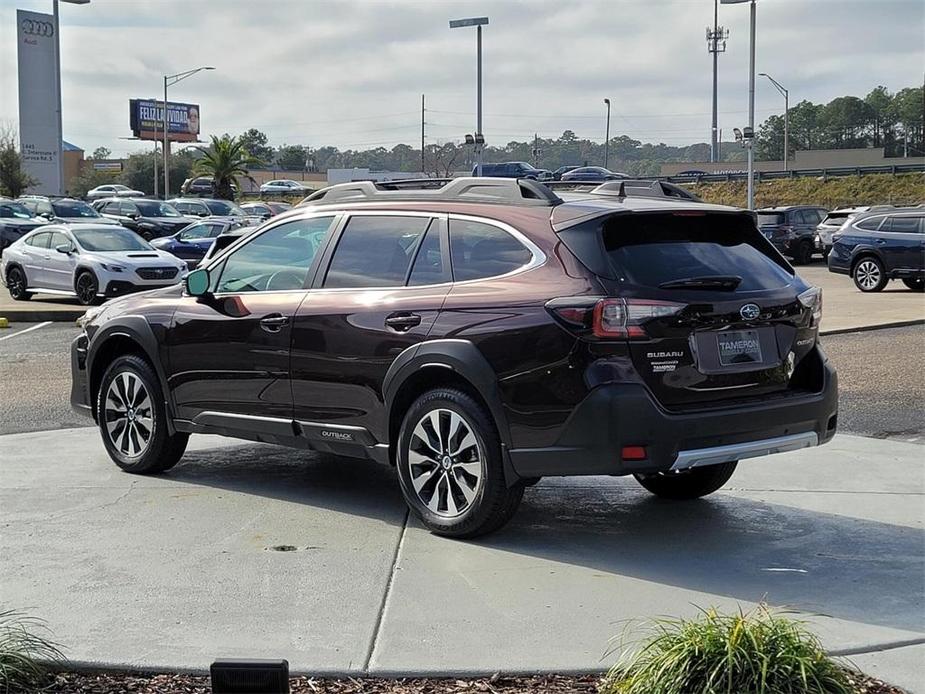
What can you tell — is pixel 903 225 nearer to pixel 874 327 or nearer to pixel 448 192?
pixel 874 327

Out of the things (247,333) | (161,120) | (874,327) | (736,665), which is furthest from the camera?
(161,120)

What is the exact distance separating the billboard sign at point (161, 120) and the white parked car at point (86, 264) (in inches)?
3485

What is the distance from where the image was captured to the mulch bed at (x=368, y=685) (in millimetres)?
4277

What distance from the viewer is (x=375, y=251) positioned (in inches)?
269

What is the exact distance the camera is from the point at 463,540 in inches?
246

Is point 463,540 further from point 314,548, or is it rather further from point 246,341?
point 246,341

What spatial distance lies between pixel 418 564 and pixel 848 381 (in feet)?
24.7

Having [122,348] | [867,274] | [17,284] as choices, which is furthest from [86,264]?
[867,274]

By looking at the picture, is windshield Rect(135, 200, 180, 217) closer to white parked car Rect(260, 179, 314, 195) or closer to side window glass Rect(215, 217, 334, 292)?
side window glass Rect(215, 217, 334, 292)

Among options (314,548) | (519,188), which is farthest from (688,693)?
(519,188)

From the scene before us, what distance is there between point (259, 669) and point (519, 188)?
3407 millimetres

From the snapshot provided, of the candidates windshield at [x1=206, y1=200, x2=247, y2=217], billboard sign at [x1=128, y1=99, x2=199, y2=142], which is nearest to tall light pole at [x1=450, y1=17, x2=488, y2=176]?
windshield at [x1=206, y1=200, x2=247, y2=217]

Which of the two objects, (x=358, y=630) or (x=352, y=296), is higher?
(x=352, y=296)

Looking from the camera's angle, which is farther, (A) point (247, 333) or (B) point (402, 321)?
(A) point (247, 333)
